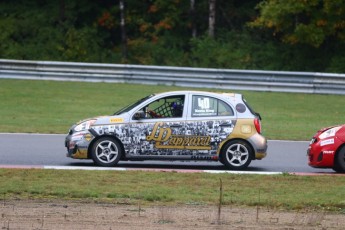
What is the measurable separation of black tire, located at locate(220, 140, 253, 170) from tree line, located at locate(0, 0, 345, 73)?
1448cm

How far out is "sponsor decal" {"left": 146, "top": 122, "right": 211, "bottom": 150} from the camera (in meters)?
16.5

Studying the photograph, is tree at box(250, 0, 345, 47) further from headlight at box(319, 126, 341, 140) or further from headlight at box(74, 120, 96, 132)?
headlight at box(74, 120, 96, 132)

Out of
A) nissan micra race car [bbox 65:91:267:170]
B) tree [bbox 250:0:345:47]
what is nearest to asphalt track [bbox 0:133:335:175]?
nissan micra race car [bbox 65:91:267:170]

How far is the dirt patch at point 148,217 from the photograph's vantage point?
10812 mm

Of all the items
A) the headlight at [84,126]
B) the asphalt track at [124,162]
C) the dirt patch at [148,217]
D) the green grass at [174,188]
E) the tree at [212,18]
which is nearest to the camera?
the dirt patch at [148,217]

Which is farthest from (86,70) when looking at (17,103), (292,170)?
(292,170)

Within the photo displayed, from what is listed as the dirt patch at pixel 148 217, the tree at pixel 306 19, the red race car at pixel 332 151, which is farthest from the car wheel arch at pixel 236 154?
the tree at pixel 306 19

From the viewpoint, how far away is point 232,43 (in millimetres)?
33156

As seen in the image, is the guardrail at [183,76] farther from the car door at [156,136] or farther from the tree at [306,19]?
the car door at [156,136]

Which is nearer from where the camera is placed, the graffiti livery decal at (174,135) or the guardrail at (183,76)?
the graffiti livery decal at (174,135)

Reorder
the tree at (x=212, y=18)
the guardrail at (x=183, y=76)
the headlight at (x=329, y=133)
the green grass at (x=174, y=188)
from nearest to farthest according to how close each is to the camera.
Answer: the green grass at (x=174, y=188) < the headlight at (x=329, y=133) < the guardrail at (x=183, y=76) < the tree at (x=212, y=18)

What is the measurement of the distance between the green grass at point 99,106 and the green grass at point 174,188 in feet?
21.8

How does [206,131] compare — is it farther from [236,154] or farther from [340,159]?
[340,159]

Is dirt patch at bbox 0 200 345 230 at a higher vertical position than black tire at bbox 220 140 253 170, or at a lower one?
lower
